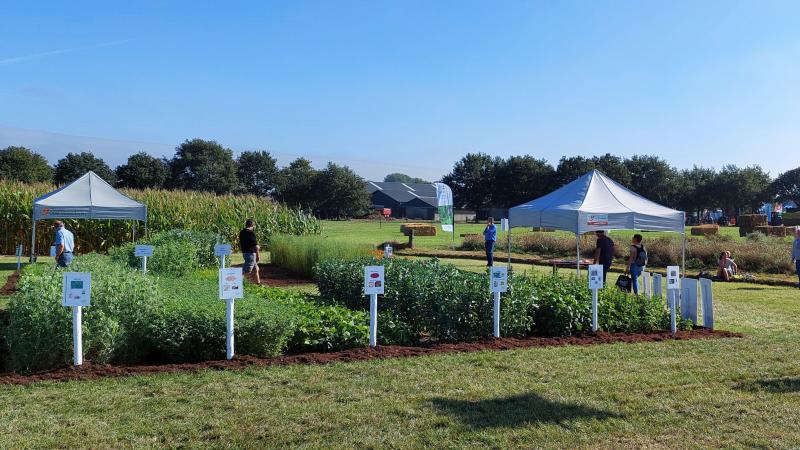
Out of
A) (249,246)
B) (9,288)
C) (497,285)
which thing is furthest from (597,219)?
(9,288)

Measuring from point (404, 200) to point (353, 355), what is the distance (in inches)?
3989

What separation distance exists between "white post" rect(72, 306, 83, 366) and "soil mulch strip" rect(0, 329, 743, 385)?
0.10m

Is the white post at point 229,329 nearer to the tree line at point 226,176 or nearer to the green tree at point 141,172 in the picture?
the tree line at point 226,176

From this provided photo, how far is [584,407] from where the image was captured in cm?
612

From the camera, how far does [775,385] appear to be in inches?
276

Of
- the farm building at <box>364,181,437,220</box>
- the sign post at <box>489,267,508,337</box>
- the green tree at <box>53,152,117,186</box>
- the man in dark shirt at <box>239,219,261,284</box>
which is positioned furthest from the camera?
the farm building at <box>364,181,437,220</box>

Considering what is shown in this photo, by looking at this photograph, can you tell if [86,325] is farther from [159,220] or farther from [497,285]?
[159,220]

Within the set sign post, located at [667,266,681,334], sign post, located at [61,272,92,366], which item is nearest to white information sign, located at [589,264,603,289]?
sign post, located at [667,266,681,334]

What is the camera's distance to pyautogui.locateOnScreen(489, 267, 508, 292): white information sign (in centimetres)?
893

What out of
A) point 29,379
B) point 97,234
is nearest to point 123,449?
point 29,379

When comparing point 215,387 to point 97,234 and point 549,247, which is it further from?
point 549,247

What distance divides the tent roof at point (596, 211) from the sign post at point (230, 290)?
8.72 meters

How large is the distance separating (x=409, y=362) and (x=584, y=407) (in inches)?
92.3

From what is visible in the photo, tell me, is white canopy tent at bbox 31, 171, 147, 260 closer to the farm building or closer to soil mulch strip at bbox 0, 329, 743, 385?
soil mulch strip at bbox 0, 329, 743, 385
